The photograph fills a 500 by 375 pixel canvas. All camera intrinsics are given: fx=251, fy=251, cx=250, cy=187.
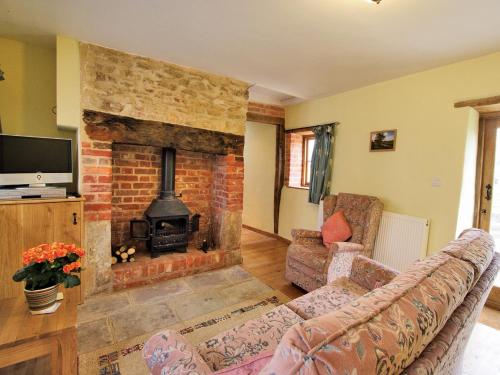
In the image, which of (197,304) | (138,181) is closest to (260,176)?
(138,181)

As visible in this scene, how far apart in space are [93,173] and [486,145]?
3.91 metres

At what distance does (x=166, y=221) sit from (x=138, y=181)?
0.58 metres

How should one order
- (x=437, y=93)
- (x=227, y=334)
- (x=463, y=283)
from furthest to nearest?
(x=437, y=93) → (x=227, y=334) → (x=463, y=283)

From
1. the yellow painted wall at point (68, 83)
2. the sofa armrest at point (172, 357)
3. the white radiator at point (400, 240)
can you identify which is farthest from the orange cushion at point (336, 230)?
the yellow painted wall at point (68, 83)

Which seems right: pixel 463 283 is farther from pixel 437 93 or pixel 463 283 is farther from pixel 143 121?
pixel 143 121

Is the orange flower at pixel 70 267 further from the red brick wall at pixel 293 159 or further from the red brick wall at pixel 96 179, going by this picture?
the red brick wall at pixel 293 159

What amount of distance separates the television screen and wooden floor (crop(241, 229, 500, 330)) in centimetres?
229

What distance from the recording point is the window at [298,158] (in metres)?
4.35

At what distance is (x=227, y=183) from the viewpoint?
323cm

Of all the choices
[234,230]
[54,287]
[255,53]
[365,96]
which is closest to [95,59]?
[255,53]

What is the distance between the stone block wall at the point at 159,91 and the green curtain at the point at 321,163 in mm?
1205

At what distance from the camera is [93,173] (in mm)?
2367

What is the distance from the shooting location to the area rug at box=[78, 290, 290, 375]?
1.58m

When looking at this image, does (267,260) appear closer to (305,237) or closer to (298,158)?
(305,237)
